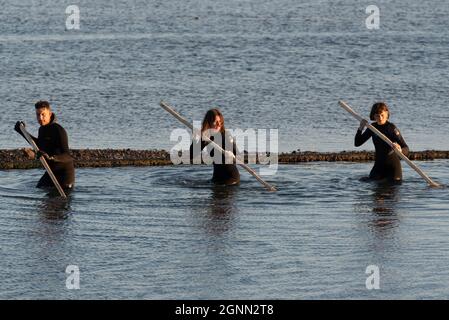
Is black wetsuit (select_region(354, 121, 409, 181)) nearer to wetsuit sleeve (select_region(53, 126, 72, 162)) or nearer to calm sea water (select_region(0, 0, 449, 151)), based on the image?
calm sea water (select_region(0, 0, 449, 151))

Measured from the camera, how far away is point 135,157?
979 inches

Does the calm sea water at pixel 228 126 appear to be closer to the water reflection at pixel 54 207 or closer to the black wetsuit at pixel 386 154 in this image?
the water reflection at pixel 54 207

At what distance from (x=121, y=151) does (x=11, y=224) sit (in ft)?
21.3

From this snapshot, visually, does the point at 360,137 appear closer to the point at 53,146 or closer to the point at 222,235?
the point at 222,235

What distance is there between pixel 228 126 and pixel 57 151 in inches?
370

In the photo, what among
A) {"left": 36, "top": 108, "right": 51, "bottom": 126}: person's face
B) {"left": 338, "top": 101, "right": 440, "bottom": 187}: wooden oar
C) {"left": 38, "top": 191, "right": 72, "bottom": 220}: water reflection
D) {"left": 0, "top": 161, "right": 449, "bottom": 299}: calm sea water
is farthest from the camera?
{"left": 338, "top": 101, "right": 440, "bottom": 187}: wooden oar

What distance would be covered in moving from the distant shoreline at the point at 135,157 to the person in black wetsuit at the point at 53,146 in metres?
Answer: 2.45

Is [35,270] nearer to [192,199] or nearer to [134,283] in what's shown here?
[134,283]

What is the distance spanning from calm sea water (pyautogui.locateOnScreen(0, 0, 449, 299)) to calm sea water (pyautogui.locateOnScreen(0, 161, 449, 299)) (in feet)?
0.12

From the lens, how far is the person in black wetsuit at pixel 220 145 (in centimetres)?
2183

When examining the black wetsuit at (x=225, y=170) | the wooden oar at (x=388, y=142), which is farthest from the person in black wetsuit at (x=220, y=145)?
the wooden oar at (x=388, y=142)

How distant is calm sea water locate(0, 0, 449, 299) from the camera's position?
16172mm

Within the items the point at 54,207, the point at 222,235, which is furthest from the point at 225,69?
the point at 222,235

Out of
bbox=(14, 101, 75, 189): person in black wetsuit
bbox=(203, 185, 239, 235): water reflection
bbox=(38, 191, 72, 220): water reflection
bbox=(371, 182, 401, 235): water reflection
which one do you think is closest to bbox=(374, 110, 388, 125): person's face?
bbox=(371, 182, 401, 235): water reflection
